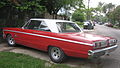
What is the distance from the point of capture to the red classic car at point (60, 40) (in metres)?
4.14

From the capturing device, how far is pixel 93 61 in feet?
17.3

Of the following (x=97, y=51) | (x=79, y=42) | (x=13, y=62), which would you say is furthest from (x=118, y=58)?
(x=13, y=62)

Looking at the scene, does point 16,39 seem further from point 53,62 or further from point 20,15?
point 20,15

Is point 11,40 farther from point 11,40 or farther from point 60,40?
point 60,40

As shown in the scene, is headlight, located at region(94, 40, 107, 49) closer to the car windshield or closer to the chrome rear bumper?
the chrome rear bumper

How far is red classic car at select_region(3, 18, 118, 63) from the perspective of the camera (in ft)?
13.6

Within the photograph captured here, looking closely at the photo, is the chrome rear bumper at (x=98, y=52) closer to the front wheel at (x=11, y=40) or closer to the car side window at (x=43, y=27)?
the car side window at (x=43, y=27)

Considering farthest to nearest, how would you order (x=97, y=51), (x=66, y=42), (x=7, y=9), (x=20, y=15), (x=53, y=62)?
1. (x=20, y=15)
2. (x=7, y=9)
3. (x=53, y=62)
4. (x=66, y=42)
5. (x=97, y=51)

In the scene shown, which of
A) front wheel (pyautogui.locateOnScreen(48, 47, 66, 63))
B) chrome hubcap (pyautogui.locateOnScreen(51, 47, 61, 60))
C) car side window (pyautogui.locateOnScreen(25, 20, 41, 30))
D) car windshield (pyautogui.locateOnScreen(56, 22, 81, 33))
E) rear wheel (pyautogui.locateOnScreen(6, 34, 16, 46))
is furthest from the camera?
rear wheel (pyautogui.locateOnScreen(6, 34, 16, 46))

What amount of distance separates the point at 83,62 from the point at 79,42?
1.27 meters

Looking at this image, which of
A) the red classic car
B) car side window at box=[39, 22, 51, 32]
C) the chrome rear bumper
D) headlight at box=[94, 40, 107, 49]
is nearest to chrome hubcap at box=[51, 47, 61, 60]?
the red classic car

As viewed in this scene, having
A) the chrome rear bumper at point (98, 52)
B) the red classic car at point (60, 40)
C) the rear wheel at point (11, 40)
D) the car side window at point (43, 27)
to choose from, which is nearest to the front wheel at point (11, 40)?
the rear wheel at point (11, 40)

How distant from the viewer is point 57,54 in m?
4.91

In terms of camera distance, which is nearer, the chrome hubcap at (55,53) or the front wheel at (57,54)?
the front wheel at (57,54)
